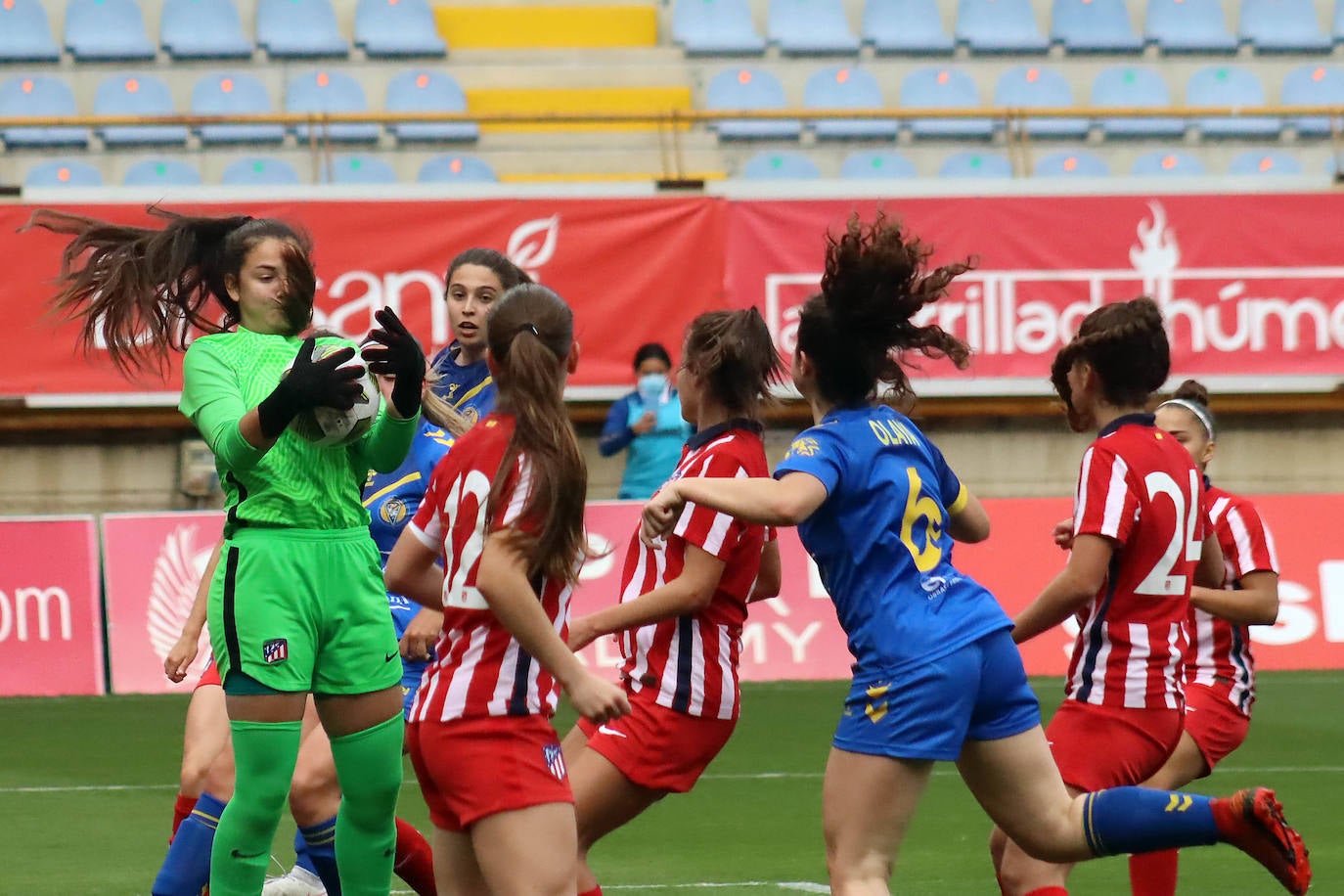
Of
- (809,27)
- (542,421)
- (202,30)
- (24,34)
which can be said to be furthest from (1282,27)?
(542,421)

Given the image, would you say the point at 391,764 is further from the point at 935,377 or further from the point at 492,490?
the point at 935,377

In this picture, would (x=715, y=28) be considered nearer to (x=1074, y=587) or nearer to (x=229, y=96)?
(x=229, y=96)

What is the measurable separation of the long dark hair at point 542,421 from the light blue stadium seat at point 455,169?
12.3 meters

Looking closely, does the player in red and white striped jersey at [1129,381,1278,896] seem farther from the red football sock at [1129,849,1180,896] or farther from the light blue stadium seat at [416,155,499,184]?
the light blue stadium seat at [416,155,499,184]

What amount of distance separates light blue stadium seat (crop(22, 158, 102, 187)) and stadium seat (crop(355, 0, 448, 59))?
308 centimetres

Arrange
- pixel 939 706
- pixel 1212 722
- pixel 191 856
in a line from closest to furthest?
pixel 939 706, pixel 191 856, pixel 1212 722

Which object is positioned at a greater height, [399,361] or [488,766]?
[399,361]

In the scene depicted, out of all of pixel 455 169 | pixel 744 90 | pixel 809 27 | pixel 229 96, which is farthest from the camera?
pixel 809 27

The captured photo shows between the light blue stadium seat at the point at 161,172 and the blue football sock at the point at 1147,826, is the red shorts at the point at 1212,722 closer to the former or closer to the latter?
the blue football sock at the point at 1147,826

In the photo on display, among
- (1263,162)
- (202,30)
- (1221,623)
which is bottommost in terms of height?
(1221,623)

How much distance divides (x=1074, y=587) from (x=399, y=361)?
1.71 meters

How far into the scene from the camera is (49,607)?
1110 centimetres

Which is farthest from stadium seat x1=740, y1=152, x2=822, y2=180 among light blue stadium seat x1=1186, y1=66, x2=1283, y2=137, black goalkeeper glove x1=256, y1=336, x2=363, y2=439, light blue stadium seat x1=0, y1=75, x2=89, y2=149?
black goalkeeper glove x1=256, y1=336, x2=363, y2=439

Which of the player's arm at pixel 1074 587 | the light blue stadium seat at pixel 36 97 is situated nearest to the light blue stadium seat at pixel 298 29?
the light blue stadium seat at pixel 36 97
